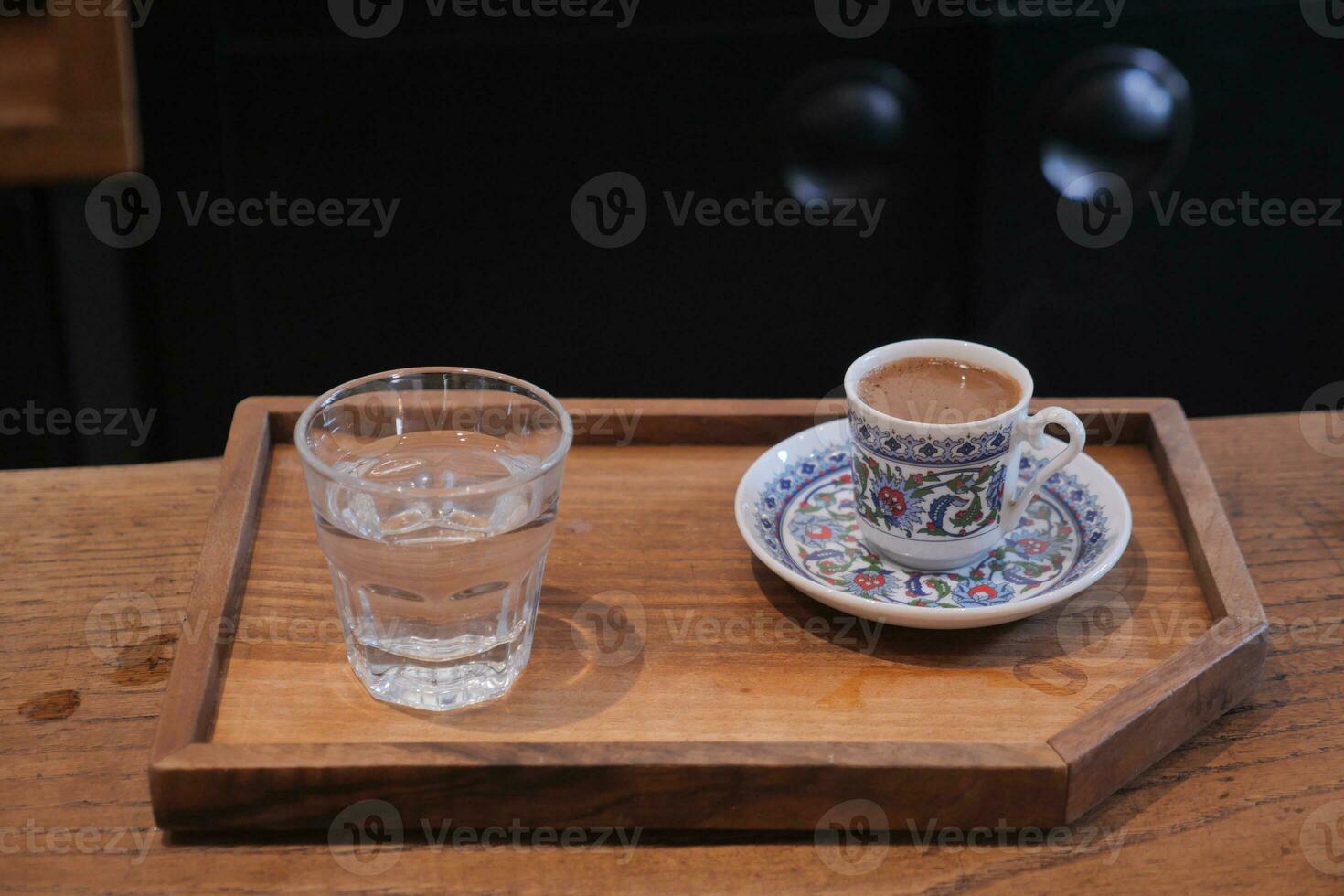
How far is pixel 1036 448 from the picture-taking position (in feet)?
2.81

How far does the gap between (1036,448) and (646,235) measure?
0.74m

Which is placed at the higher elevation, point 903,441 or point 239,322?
Answer: point 903,441

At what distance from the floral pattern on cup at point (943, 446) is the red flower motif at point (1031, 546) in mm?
91

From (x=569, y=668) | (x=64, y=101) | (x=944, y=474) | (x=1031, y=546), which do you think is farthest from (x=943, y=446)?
(x=64, y=101)

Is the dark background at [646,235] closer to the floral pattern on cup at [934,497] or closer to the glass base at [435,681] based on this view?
the floral pattern on cup at [934,497]

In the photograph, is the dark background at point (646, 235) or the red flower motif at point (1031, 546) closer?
the red flower motif at point (1031, 546)

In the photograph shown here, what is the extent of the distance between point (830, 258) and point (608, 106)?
11.7 inches

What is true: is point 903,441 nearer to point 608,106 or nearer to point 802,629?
point 802,629

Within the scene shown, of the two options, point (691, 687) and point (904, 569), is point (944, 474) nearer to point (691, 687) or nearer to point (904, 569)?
point (904, 569)

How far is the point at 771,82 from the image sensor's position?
4.73ft

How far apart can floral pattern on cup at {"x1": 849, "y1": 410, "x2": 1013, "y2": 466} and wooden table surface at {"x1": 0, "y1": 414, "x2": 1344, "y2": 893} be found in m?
0.20

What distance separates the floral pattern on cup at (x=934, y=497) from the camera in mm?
851

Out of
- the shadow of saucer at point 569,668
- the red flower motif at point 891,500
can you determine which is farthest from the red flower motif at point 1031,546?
the shadow of saucer at point 569,668


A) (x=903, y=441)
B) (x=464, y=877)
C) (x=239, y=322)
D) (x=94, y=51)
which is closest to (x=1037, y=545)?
(x=903, y=441)
